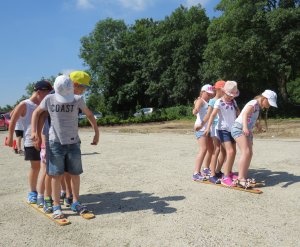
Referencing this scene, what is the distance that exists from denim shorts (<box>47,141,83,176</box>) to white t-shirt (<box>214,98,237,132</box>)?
2704 mm

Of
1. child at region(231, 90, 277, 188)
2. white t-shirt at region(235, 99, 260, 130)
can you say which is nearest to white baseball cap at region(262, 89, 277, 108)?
child at region(231, 90, 277, 188)

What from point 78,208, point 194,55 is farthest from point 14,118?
point 194,55

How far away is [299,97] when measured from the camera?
160ft

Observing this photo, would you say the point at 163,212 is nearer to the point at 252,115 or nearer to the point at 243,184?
the point at 243,184

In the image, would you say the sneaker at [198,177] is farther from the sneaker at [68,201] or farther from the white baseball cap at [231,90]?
the sneaker at [68,201]

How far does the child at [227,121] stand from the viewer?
21.1ft

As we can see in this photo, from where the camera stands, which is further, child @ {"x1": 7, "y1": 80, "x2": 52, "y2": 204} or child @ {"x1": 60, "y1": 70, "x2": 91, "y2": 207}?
child @ {"x1": 7, "y1": 80, "x2": 52, "y2": 204}

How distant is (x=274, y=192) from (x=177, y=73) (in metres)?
39.8

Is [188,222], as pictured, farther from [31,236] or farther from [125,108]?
[125,108]

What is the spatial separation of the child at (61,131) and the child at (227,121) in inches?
100

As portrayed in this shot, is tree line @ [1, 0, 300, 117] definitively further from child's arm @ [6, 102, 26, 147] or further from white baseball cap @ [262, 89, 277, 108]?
child's arm @ [6, 102, 26, 147]

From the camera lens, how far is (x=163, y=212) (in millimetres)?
5078

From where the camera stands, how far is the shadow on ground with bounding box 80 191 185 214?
526cm

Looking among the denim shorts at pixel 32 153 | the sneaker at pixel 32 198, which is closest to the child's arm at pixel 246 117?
the denim shorts at pixel 32 153
